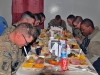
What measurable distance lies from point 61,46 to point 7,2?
4.91 metres

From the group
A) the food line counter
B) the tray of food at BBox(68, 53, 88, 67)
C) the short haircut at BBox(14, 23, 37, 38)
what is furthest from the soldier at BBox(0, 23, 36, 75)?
the tray of food at BBox(68, 53, 88, 67)

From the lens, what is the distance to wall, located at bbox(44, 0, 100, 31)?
6.94 metres

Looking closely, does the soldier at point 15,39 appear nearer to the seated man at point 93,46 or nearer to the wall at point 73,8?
the seated man at point 93,46

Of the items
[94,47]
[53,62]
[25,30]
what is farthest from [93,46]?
[25,30]

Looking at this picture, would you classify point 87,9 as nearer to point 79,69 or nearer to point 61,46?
point 61,46

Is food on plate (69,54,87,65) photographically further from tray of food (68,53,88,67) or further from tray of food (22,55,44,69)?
tray of food (22,55,44,69)

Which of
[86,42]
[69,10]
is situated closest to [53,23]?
[69,10]

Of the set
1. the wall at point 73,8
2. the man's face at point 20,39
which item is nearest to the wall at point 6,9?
the wall at point 73,8

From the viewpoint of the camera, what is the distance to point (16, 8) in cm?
661

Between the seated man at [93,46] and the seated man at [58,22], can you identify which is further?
the seated man at [58,22]

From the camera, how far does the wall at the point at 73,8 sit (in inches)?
273

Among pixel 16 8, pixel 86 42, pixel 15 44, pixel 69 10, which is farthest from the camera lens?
pixel 69 10

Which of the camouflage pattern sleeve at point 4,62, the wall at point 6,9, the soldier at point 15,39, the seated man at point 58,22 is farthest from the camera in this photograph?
the wall at point 6,9

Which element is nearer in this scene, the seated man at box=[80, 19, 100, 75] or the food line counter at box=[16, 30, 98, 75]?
the food line counter at box=[16, 30, 98, 75]
